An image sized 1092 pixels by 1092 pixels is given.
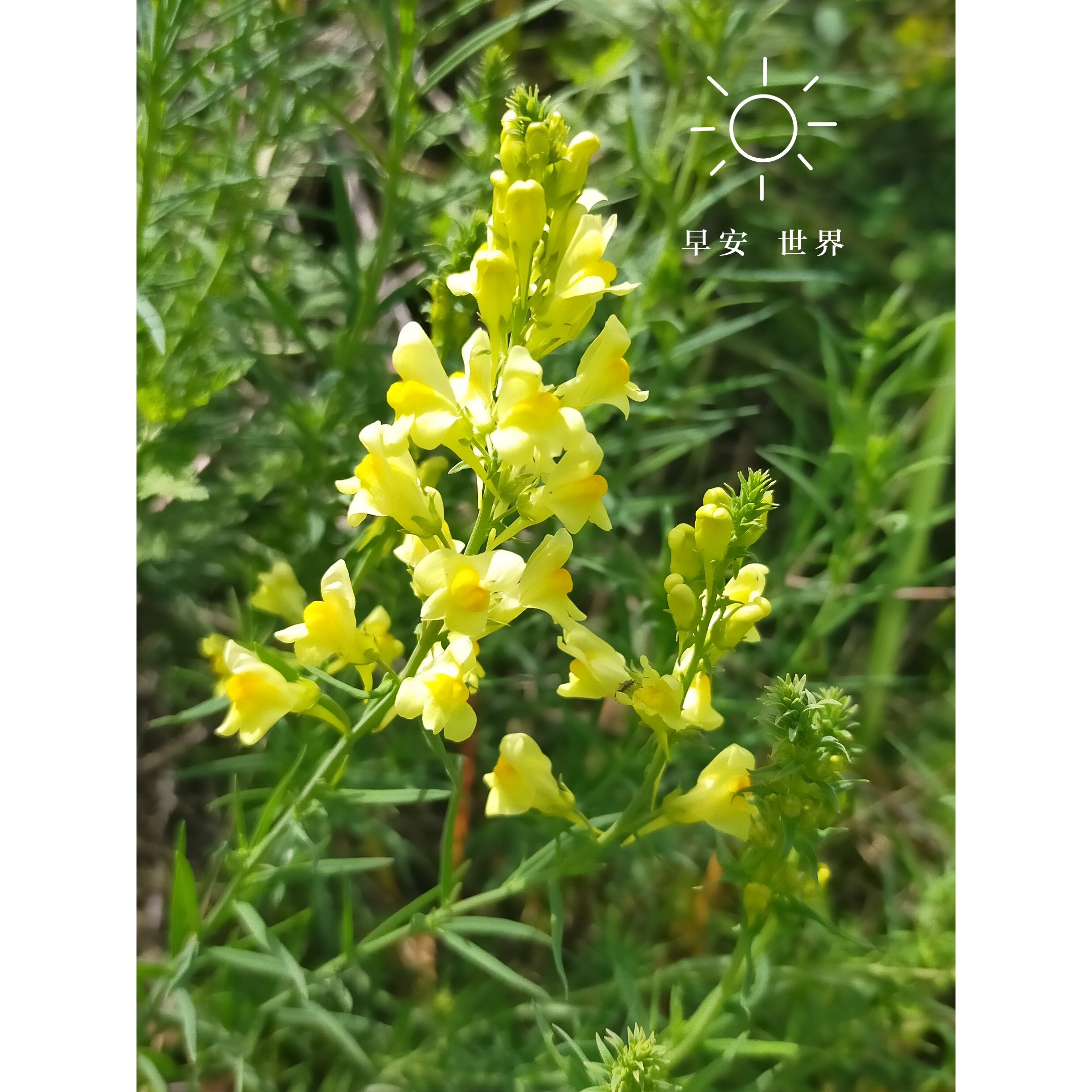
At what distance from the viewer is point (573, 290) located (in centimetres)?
96

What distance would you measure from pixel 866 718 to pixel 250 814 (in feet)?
3.76

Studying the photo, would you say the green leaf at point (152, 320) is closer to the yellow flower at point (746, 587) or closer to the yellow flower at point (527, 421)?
the yellow flower at point (527, 421)

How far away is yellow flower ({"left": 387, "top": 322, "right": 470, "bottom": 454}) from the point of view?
95 cm

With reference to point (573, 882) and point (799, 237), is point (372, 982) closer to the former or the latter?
point (573, 882)

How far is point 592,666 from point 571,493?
6.7 inches

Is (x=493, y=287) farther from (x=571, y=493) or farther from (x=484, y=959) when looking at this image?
(x=484, y=959)

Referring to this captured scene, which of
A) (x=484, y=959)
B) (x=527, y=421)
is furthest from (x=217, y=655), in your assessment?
(x=527, y=421)

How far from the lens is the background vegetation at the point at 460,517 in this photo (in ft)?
4.40

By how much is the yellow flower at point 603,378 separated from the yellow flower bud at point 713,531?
15 centimetres

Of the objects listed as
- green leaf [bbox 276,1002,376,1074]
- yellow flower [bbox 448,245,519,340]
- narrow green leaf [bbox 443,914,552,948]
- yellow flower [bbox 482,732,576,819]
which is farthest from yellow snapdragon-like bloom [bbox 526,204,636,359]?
green leaf [bbox 276,1002,376,1074]

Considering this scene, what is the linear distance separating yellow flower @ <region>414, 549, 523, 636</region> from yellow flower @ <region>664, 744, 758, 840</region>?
0.28 meters

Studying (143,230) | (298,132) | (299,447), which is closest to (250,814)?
(299,447)

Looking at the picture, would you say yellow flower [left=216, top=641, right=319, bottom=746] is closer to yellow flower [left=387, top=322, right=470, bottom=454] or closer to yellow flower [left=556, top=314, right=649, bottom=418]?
yellow flower [left=387, top=322, right=470, bottom=454]

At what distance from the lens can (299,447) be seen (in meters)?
1.50
